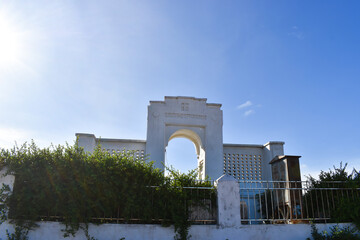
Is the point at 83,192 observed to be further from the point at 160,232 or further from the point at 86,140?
the point at 86,140

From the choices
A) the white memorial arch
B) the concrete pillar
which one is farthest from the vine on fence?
the concrete pillar

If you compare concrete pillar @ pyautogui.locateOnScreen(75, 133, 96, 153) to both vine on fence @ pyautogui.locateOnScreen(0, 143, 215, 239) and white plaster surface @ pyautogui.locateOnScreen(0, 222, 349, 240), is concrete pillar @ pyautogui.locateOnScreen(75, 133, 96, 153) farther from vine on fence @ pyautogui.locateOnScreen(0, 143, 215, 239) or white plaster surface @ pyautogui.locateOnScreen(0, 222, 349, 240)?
white plaster surface @ pyautogui.locateOnScreen(0, 222, 349, 240)

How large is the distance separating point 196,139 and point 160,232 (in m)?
7.67

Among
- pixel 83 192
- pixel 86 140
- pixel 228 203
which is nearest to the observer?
pixel 83 192

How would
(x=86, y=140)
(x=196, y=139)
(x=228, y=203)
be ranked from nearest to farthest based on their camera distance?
(x=228, y=203) < (x=86, y=140) < (x=196, y=139)

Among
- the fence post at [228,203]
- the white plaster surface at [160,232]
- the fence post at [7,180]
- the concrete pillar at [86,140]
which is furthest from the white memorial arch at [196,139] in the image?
the fence post at [7,180]

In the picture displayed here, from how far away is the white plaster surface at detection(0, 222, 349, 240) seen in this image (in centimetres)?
702

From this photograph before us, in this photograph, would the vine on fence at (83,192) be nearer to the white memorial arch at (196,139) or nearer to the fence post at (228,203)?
the fence post at (228,203)

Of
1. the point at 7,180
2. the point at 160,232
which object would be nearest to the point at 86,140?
the point at 7,180

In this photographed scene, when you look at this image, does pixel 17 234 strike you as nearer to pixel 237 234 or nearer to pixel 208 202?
pixel 208 202

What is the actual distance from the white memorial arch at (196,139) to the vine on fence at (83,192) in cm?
558

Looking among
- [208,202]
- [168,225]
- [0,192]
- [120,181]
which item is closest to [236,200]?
[208,202]

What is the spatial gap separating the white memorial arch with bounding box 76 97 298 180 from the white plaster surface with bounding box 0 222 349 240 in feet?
18.8

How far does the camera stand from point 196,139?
47.5 ft
